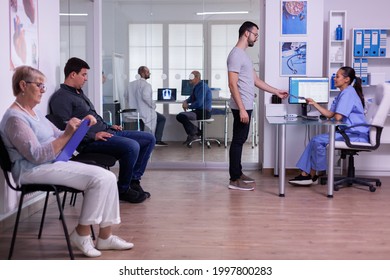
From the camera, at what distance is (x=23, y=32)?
14.6 feet

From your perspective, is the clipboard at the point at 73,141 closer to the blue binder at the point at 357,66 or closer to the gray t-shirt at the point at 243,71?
the gray t-shirt at the point at 243,71

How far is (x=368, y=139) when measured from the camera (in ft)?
19.7

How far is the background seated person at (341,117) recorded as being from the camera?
5902 millimetres

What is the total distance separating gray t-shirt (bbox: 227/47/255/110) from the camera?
5.85m

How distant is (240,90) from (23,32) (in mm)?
2369

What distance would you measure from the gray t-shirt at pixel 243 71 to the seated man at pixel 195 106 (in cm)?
186

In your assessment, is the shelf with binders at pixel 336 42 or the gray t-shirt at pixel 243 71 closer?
the gray t-shirt at pixel 243 71

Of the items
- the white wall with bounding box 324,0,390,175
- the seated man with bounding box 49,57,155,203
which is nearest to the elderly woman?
the seated man with bounding box 49,57,155,203

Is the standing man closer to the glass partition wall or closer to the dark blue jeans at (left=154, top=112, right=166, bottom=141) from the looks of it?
the glass partition wall

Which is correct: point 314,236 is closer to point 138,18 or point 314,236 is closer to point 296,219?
point 296,219

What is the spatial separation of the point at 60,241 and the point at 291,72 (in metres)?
3.91

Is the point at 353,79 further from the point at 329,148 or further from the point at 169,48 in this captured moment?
the point at 169,48

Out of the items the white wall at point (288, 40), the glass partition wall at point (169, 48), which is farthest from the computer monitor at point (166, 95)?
the white wall at point (288, 40)

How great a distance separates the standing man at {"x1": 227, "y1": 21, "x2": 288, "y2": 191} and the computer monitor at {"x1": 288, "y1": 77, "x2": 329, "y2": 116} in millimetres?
728
